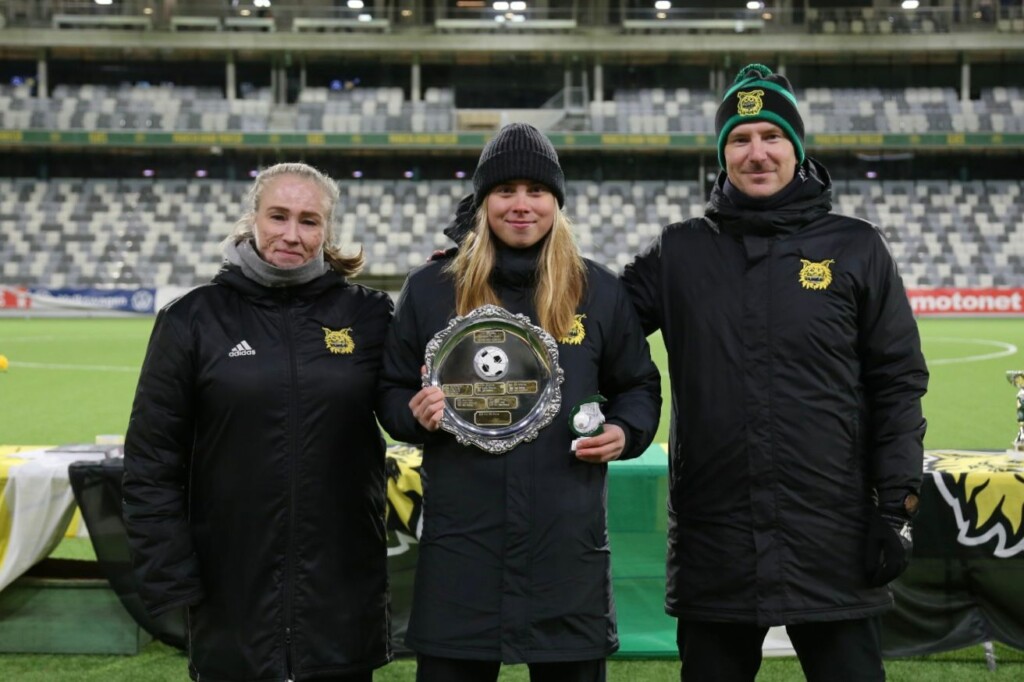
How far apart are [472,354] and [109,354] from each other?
614 inches

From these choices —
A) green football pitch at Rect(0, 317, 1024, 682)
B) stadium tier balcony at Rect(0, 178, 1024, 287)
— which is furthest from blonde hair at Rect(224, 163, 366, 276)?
stadium tier balcony at Rect(0, 178, 1024, 287)

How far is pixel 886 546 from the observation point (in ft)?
8.64

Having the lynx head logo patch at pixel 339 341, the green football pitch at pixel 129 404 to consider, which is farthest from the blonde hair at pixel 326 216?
the green football pitch at pixel 129 404

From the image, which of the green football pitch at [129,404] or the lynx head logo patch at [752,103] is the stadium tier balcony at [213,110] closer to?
the green football pitch at [129,404]

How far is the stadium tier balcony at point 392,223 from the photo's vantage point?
32.9 metres

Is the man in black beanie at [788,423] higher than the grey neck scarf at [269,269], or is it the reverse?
the grey neck scarf at [269,269]

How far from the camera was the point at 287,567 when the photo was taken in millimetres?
2756

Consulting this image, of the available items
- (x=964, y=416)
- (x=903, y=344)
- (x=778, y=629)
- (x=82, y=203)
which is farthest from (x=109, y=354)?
(x=82, y=203)

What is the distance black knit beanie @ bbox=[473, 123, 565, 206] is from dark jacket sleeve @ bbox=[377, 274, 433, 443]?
337 mm

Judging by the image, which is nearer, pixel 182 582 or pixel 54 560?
pixel 182 582

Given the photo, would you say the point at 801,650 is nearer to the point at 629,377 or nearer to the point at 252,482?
the point at 629,377

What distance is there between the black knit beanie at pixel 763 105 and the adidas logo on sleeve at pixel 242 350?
141cm

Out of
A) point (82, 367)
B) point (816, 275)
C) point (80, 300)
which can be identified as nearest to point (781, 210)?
point (816, 275)

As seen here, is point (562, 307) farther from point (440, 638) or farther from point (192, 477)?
point (192, 477)
